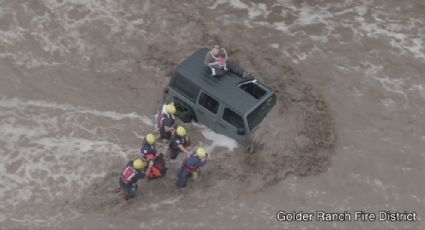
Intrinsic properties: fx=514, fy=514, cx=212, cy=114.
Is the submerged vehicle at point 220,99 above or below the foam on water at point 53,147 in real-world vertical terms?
above

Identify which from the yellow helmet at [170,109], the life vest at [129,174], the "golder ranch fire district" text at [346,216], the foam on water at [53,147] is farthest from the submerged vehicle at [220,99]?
the life vest at [129,174]

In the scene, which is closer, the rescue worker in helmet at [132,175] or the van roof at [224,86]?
the rescue worker in helmet at [132,175]

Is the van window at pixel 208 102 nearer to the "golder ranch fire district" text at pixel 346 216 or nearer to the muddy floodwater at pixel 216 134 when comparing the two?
the muddy floodwater at pixel 216 134

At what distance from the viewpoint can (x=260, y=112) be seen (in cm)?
1118

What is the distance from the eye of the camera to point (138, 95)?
41.7ft

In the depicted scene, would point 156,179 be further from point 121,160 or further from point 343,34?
point 343,34

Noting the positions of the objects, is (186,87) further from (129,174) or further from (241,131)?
(129,174)

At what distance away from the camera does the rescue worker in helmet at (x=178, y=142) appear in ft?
34.7

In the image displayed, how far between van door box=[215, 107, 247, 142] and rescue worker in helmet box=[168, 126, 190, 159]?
862 millimetres

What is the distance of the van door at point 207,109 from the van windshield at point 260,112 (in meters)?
0.77

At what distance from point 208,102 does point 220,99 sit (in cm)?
36

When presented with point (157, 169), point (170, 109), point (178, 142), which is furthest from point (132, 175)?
point (170, 109)

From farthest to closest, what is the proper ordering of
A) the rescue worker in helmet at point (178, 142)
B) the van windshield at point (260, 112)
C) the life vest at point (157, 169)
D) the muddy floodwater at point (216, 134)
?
1. the van windshield at point (260, 112)
2. the rescue worker in helmet at point (178, 142)
3. the life vest at point (157, 169)
4. the muddy floodwater at point (216, 134)

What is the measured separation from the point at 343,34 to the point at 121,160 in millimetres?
7288
